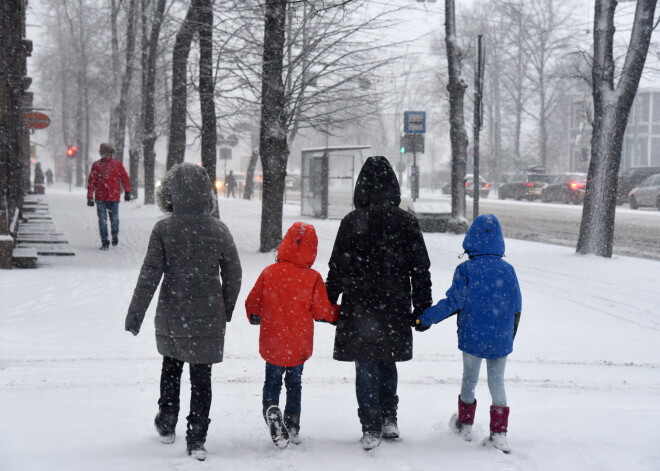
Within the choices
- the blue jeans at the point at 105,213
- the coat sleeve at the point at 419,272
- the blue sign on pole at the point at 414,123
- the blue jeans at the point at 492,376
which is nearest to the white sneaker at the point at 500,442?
the blue jeans at the point at 492,376

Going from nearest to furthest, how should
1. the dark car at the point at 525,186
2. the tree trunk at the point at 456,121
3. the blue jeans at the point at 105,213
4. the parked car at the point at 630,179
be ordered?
the blue jeans at the point at 105,213 → the tree trunk at the point at 456,121 → the parked car at the point at 630,179 → the dark car at the point at 525,186

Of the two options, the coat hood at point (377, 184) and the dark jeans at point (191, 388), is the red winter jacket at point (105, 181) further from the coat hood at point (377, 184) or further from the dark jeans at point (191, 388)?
the coat hood at point (377, 184)

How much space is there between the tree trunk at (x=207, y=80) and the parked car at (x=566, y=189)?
25871 mm

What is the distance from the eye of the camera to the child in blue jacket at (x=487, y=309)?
178 inches

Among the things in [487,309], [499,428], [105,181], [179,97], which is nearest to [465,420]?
[499,428]

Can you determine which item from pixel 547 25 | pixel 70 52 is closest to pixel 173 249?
pixel 547 25

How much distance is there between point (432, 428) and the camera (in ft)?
16.4

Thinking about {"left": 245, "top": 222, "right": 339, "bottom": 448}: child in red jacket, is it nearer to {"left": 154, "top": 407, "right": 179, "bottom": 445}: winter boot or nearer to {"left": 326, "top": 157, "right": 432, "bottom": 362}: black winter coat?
{"left": 326, "top": 157, "right": 432, "bottom": 362}: black winter coat

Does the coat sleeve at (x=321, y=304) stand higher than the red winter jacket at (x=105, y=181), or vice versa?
the red winter jacket at (x=105, y=181)

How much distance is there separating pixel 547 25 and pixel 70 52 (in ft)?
104

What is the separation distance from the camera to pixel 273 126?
41.5 ft

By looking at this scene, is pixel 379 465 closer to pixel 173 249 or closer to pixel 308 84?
pixel 173 249

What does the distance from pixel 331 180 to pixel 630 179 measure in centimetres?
1643

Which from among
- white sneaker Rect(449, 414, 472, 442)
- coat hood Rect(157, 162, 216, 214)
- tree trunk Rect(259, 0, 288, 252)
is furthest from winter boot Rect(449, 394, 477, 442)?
tree trunk Rect(259, 0, 288, 252)
